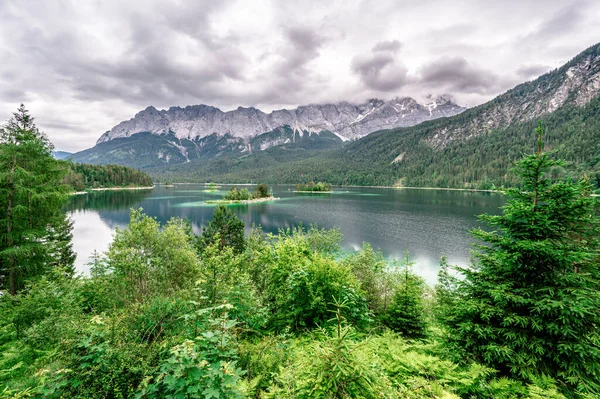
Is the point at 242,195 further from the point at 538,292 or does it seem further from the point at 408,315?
the point at 538,292

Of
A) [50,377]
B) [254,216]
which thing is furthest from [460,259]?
[254,216]

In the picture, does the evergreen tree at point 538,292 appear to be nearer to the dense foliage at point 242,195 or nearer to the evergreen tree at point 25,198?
the evergreen tree at point 25,198

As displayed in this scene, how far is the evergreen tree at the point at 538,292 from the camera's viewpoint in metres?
5.38

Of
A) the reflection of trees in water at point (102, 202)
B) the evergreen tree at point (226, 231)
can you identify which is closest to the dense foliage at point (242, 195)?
A: the reflection of trees in water at point (102, 202)

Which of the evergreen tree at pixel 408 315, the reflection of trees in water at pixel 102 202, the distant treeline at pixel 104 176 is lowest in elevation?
the reflection of trees in water at pixel 102 202

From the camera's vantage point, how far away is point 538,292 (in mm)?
6062

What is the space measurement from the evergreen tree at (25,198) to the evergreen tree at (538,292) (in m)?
20.1

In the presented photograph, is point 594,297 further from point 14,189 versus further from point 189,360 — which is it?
point 14,189

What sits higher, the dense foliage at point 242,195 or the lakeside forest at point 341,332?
the lakeside forest at point 341,332

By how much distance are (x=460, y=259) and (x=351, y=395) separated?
148ft

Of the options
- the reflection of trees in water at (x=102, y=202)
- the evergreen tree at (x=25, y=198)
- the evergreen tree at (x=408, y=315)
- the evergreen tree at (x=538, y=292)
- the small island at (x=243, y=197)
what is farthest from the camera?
the small island at (x=243, y=197)

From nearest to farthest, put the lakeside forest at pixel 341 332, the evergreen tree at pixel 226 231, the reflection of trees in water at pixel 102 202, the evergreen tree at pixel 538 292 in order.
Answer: the lakeside forest at pixel 341 332, the evergreen tree at pixel 538 292, the evergreen tree at pixel 226 231, the reflection of trees in water at pixel 102 202

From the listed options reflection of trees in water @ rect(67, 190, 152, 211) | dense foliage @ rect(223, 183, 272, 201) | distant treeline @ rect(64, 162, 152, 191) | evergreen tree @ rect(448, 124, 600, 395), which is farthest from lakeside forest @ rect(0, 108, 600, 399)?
distant treeline @ rect(64, 162, 152, 191)

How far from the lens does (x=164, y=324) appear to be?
209 inches
